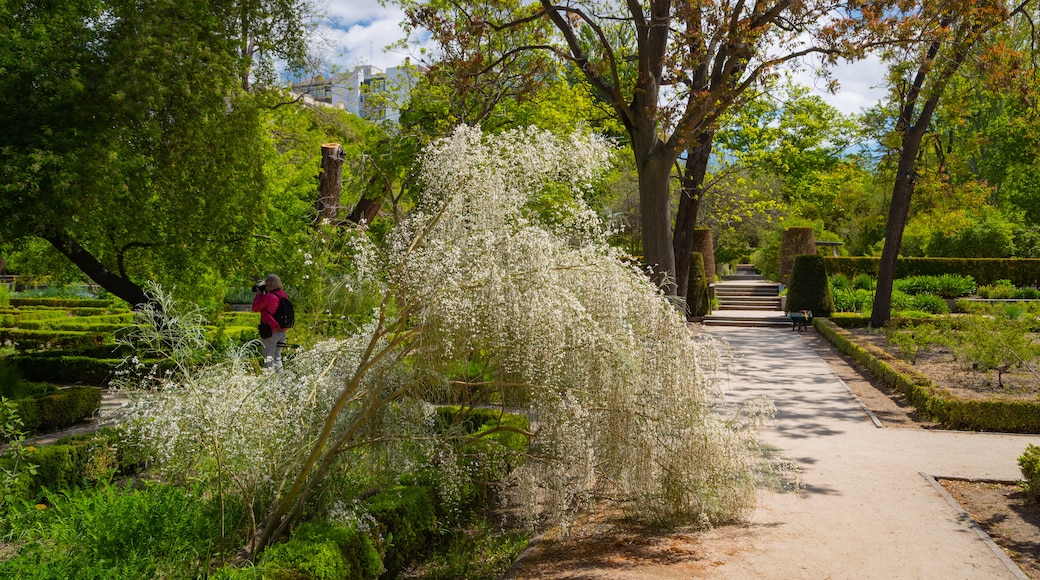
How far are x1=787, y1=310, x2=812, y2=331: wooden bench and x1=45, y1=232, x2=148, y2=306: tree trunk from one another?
55.9 feet

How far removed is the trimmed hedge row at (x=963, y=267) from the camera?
89.2 feet

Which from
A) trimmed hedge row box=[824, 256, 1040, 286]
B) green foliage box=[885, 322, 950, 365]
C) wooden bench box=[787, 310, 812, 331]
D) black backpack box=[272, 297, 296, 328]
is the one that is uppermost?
trimmed hedge row box=[824, 256, 1040, 286]

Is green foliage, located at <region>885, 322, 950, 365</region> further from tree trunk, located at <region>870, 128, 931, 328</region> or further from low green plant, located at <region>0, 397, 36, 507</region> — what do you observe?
low green plant, located at <region>0, 397, 36, 507</region>

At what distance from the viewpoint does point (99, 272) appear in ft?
36.7

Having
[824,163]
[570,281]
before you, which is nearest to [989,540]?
[570,281]

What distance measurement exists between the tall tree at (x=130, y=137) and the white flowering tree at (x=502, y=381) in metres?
5.20

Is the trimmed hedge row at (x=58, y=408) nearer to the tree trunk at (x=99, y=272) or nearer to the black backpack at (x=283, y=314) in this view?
the tree trunk at (x=99, y=272)

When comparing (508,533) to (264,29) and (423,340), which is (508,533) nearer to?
(423,340)

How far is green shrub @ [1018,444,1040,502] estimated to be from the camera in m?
6.57

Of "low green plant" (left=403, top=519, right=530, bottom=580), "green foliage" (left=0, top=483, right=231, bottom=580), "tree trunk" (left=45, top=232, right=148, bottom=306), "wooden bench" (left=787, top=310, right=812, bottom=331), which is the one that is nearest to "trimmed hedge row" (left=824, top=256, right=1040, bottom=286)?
"wooden bench" (left=787, top=310, right=812, bottom=331)

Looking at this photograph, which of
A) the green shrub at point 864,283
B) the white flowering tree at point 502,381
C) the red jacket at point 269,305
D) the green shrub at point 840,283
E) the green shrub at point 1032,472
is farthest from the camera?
the green shrub at point 864,283

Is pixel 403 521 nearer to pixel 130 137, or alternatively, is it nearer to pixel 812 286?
pixel 130 137

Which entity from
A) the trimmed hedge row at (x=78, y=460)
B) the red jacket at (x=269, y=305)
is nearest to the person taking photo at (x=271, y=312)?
the red jacket at (x=269, y=305)

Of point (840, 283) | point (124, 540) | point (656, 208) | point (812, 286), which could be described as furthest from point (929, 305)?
point (124, 540)
